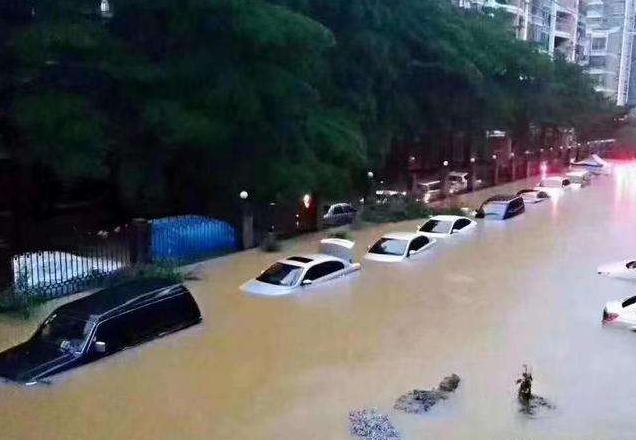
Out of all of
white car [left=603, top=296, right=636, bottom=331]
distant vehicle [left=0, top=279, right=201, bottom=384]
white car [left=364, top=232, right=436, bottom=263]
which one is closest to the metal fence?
distant vehicle [left=0, top=279, right=201, bottom=384]

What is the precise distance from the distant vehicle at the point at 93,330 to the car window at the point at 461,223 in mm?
15008

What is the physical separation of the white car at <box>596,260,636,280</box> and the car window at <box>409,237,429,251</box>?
525cm

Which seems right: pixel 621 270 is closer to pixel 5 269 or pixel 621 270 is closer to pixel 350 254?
pixel 350 254

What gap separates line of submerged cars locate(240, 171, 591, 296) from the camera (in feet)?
58.0

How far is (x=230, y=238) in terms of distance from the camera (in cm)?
2245

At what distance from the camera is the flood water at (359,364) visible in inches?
420

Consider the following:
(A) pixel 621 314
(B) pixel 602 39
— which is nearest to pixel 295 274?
(A) pixel 621 314

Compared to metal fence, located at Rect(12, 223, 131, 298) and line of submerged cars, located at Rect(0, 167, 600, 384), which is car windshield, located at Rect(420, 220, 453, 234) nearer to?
line of submerged cars, located at Rect(0, 167, 600, 384)

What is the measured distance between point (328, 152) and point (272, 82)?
3.96 metres

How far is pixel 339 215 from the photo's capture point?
28.6 m

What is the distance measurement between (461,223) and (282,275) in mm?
11562

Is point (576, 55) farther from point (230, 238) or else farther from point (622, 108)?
point (230, 238)

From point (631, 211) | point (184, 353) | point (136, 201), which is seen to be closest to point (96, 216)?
point (136, 201)

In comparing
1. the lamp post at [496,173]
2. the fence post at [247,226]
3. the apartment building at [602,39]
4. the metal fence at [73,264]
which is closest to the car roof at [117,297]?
the metal fence at [73,264]
